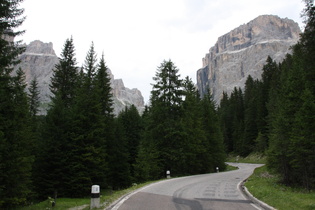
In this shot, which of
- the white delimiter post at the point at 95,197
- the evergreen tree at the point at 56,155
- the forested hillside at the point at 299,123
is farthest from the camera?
the evergreen tree at the point at 56,155

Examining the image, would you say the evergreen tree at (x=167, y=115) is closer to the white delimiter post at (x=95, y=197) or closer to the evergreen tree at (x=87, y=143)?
the evergreen tree at (x=87, y=143)

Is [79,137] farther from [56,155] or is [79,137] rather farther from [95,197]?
[95,197]

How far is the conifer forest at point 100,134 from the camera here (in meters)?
15.2

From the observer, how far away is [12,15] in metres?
14.7

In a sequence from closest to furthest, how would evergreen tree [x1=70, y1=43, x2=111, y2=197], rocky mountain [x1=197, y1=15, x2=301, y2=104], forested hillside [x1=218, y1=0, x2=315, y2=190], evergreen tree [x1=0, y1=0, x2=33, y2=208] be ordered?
evergreen tree [x1=0, y1=0, x2=33, y2=208]
forested hillside [x1=218, y1=0, x2=315, y2=190]
evergreen tree [x1=70, y1=43, x2=111, y2=197]
rocky mountain [x1=197, y1=15, x2=301, y2=104]

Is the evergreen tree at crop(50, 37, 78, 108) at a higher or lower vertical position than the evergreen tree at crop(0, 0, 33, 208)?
higher

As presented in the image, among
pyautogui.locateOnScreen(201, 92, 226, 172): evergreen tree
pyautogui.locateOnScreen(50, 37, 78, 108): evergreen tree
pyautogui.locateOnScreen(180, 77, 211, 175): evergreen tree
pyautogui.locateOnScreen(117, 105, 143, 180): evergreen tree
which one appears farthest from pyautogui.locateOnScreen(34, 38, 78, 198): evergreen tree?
pyautogui.locateOnScreen(117, 105, 143, 180): evergreen tree

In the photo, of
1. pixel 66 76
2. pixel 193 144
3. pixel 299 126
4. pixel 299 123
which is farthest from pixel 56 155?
pixel 299 126

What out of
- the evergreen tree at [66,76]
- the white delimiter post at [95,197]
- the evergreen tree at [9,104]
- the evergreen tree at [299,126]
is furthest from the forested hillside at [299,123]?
the evergreen tree at [66,76]

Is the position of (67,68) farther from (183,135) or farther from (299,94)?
Answer: (299,94)

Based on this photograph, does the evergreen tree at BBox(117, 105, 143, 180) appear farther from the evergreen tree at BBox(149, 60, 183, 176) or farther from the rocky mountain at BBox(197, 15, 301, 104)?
the rocky mountain at BBox(197, 15, 301, 104)

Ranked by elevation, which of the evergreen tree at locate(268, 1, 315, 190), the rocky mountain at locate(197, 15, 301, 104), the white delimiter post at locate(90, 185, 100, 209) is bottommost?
the white delimiter post at locate(90, 185, 100, 209)

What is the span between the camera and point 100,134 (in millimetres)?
24766

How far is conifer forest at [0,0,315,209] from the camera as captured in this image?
15203 millimetres
